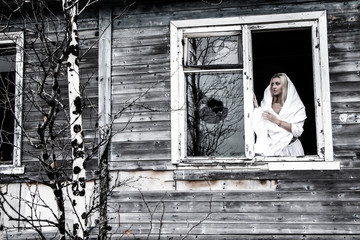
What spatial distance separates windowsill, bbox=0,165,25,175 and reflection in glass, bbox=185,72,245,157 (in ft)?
7.90

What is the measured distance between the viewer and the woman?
559 centimetres

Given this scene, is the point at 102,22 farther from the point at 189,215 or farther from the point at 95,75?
the point at 189,215

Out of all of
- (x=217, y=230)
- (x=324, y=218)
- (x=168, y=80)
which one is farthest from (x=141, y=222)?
(x=324, y=218)

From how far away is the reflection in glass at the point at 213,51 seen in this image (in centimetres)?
580

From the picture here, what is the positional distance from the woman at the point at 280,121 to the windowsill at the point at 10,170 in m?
3.31

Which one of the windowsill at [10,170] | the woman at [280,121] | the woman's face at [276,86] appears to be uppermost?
the woman's face at [276,86]

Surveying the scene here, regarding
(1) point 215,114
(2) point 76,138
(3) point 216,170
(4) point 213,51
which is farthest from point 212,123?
(2) point 76,138

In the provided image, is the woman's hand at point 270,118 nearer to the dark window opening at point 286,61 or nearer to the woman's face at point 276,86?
the woman's face at point 276,86

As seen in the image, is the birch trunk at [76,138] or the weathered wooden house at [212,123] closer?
the birch trunk at [76,138]

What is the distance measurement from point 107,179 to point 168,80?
1.59 m

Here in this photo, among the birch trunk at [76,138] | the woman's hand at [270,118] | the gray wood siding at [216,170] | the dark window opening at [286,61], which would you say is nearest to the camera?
the birch trunk at [76,138]

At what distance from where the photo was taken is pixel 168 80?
19.0ft

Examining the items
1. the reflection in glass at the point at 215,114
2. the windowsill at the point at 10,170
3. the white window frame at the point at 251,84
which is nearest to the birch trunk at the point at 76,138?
the white window frame at the point at 251,84

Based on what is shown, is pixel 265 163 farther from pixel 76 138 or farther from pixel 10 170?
pixel 10 170
